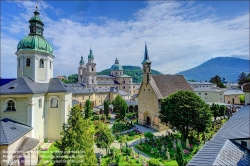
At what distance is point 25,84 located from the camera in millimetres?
17078

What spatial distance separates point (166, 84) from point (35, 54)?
23461 mm

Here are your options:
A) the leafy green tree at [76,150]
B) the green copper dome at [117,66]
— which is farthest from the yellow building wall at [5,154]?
the green copper dome at [117,66]

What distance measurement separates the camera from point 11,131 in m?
13.5

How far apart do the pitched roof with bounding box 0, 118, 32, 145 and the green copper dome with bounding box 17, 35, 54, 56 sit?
30.4 ft

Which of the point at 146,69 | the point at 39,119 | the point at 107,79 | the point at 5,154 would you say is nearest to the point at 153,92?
the point at 146,69

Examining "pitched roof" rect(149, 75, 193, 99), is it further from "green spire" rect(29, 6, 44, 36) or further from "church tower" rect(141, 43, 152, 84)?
"green spire" rect(29, 6, 44, 36)

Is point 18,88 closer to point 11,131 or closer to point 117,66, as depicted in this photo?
point 11,131

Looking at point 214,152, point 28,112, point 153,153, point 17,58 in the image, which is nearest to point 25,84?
point 28,112

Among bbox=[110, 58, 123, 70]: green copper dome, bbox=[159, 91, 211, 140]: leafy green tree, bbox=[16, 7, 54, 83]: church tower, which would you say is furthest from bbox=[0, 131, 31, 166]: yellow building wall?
bbox=[110, 58, 123, 70]: green copper dome

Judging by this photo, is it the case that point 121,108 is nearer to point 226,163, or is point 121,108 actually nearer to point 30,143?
point 30,143

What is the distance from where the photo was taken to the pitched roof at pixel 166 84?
28791 mm

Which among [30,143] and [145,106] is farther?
[145,106]

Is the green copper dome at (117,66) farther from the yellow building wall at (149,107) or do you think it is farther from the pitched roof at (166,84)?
the yellow building wall at (149,107)

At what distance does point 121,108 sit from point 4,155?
2457 cm
